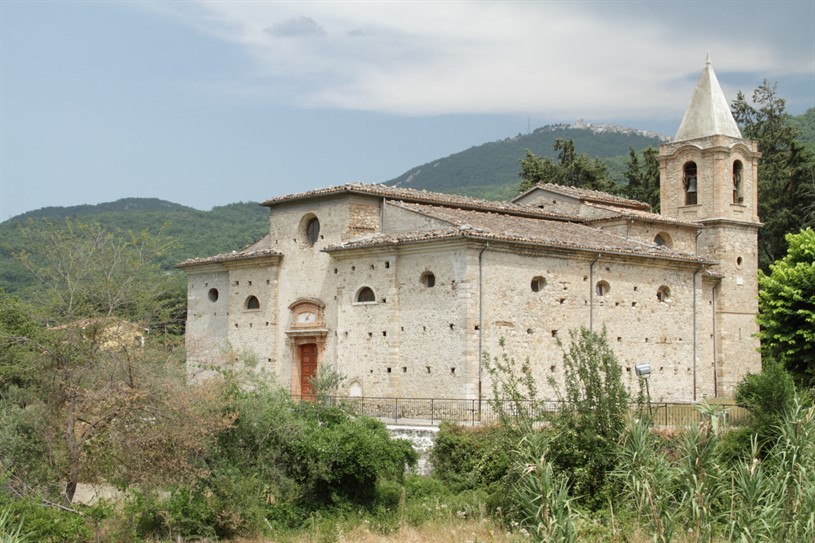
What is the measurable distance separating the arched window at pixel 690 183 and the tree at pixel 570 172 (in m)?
16.2

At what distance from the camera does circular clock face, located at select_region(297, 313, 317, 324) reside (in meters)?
30.6

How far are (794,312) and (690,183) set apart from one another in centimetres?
910

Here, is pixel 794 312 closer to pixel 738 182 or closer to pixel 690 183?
pixel 738 182

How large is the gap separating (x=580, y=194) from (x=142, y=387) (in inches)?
812

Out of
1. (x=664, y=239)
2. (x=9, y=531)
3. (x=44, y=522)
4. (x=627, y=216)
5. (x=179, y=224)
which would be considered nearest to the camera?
(x=9, y=531)

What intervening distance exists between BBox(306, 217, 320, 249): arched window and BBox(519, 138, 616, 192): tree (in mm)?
23010

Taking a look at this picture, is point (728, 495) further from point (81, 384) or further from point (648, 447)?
point (81, 384)

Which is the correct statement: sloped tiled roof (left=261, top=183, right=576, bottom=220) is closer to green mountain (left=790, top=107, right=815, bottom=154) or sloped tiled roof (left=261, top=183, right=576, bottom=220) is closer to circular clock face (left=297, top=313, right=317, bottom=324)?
circular clock face (left=297, top=313, right=317, bottom=324)

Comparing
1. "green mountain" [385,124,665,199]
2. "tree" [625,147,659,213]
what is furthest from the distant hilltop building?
"tree" [625,147,659,213]

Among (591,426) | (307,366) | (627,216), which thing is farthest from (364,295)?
(591,426)

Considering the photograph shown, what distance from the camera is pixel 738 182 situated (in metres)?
36.2

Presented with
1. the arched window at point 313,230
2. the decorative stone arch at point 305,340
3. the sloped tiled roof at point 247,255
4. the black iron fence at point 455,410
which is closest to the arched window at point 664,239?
the black iron fence at point 455,410

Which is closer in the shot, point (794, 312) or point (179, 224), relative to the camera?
point (794, 312)

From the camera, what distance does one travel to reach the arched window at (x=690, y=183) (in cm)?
3625
